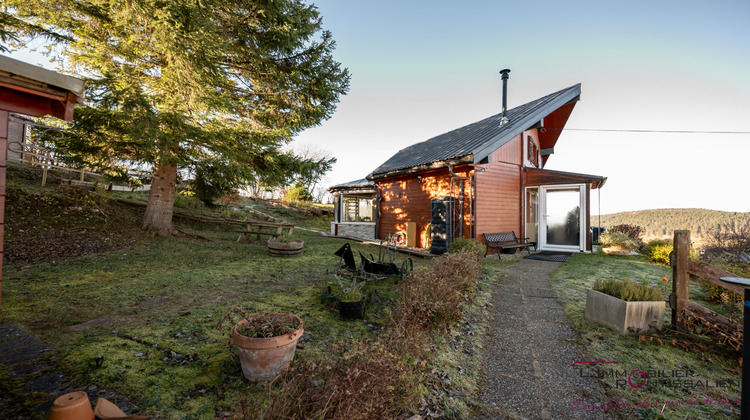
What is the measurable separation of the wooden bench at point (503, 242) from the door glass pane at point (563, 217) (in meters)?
1.41

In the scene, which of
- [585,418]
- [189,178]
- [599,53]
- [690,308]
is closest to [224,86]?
[189,178]

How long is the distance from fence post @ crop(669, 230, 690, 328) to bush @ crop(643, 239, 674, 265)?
717 cm

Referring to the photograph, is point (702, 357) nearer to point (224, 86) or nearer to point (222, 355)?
point (222, 355)

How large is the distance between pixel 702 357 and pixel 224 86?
1171 cm

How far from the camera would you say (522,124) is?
9953 millimetres

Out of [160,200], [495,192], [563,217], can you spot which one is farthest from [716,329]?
[160,200]

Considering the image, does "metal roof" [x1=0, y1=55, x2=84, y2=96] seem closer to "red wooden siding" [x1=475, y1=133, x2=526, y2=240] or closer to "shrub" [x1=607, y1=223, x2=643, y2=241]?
"red wooden siding" [x1=475, y1=133, x2=526, y2=240]

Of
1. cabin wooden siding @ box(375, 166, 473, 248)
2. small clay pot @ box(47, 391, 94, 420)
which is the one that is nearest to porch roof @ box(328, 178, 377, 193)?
cabin wooden siding @ box(375, 166, 473, 248)

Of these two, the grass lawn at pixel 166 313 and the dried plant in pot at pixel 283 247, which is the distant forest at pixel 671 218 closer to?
the dried plant in pot at pixel 283 247

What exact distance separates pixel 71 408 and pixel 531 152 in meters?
15.1

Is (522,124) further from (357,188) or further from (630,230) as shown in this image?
(630,230)

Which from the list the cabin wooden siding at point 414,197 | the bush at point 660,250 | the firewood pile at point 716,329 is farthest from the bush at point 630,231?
the firewood pile at point 716,329

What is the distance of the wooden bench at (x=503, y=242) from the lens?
9.54 m

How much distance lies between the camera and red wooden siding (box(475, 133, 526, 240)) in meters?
9.84
